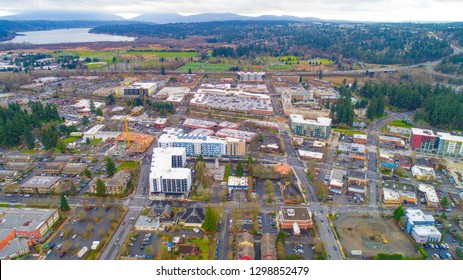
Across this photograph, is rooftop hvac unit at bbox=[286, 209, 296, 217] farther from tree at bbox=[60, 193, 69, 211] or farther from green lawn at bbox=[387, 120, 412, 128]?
green lawn at bbox=[387, 120, 412, 128]

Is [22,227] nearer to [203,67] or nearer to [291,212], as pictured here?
[291,212]

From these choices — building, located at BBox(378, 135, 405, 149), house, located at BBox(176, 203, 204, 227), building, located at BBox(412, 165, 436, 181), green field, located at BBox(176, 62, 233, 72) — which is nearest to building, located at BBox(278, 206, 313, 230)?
house, located at BBox(176, 203, 204, 227)

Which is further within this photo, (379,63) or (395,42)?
(395,42)

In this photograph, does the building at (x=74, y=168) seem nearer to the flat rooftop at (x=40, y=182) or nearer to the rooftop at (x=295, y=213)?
the flat rooftop at (x=40, y=182)

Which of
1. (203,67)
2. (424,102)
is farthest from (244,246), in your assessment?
(203,67)

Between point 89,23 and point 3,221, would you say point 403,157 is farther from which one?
point 89,23

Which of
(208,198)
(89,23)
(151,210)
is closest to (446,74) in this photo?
(208,198)
